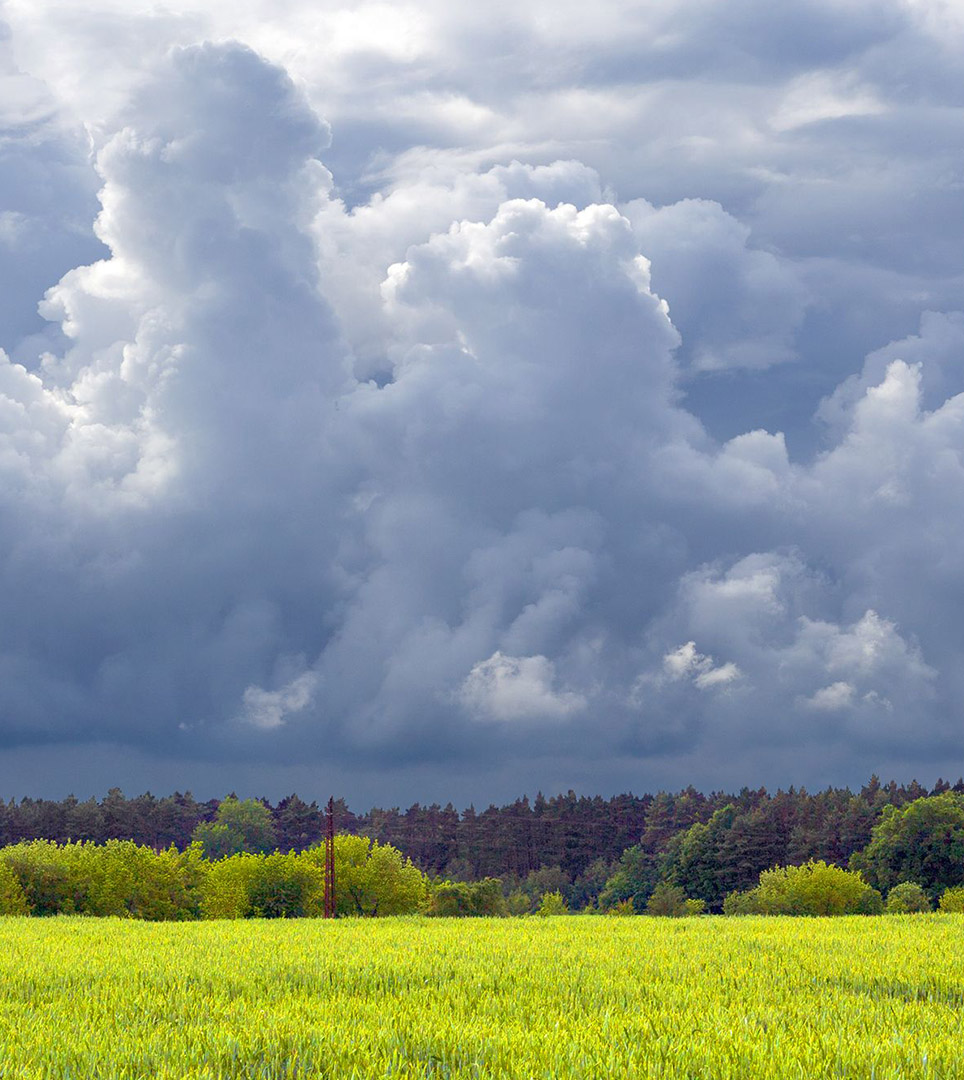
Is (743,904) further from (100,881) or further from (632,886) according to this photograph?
(100,881)

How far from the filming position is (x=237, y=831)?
617 ft

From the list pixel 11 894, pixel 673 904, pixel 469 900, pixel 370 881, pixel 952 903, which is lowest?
pixel 673 904

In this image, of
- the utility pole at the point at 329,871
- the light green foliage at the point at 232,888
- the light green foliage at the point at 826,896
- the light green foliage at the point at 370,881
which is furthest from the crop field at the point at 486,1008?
the light green foliage at the point at 826,896

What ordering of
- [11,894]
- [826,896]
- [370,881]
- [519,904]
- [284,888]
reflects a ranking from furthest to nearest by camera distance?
[519,904], [370,881], [826,896], [284,888], [11,894]

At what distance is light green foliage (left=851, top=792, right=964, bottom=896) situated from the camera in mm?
110812

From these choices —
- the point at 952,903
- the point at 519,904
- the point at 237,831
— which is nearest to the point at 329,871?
the point at 952,903

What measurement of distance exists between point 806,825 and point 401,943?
135855 millimetres

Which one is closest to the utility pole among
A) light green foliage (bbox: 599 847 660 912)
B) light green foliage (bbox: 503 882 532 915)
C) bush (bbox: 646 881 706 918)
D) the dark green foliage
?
the dark green foliage

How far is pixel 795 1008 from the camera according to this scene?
614 inches

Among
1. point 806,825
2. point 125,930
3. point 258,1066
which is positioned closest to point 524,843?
point 806,825

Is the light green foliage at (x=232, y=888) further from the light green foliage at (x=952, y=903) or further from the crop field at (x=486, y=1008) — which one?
the crop field at (x=486, y=1008)

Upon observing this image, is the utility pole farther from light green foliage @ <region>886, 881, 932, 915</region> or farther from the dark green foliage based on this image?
light green foliage @ <region>886, 881, 932, 915</region>

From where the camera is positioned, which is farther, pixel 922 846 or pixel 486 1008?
pixel 922 846

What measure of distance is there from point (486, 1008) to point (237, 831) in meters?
183
